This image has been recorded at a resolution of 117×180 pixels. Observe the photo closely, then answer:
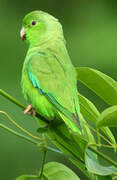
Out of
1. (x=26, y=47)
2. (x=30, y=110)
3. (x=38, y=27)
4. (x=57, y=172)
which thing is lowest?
(x=26, y=47)

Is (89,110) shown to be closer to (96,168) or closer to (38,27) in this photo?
(96,168)

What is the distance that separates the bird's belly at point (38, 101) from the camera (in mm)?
2270

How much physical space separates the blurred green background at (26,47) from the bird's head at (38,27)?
1.79m

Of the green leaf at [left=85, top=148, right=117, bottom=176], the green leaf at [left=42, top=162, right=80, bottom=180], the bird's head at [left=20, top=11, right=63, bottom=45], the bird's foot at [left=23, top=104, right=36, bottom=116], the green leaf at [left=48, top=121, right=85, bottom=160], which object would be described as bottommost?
the green leaf at [left=42, top=162, right=80, bottom=180]

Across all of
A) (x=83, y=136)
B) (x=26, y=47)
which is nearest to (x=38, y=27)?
(x=83, y=136)

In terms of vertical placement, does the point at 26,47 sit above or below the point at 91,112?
below

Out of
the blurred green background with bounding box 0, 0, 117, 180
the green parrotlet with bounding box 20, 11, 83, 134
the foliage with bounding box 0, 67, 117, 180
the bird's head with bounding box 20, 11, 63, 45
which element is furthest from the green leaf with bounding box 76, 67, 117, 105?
the blurred green background with bounding box 0, 0, 117, 180

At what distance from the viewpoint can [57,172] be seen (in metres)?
2.04

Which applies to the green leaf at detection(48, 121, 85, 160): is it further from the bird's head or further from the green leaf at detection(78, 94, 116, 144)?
the bird's head

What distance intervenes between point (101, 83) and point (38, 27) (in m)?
0.85

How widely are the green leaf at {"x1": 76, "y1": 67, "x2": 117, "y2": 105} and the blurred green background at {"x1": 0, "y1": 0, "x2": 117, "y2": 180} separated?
2431 millimetres

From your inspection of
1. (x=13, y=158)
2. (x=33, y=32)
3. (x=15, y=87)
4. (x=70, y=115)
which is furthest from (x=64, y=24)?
(x=70, y=115)

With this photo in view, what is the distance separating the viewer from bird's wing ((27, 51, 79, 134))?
2.14 metres

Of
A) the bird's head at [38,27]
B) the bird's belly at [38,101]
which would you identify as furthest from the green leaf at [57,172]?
the bird's head at [38,27]
